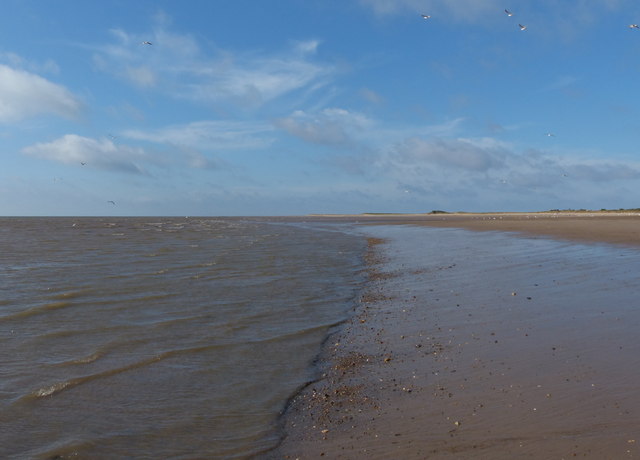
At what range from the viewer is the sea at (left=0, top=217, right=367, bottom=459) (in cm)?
488

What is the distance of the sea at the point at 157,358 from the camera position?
16.0 feet

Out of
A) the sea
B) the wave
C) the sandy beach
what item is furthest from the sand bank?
the wave

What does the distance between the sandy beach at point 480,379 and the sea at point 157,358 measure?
1.74ft

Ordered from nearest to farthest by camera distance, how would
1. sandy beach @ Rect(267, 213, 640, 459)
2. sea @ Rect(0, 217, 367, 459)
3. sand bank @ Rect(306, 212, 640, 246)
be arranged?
1. sandy beach @ Rect(267, 213, 640, 459)
2. sea @ Rect(0, 217, 367, 459)
3. sand bank @ Rect(306, 212, 640, 246)

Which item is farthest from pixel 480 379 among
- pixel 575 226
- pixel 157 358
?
pixel 575 226

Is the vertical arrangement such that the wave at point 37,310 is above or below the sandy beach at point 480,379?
below

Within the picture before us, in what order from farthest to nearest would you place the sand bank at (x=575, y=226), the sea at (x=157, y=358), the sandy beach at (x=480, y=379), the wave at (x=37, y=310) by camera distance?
the sand bank at (x=575, y=226), the wave at (x=37, y=310), the sea at (x=157, y=358), the sandy beach at (x=480, y=379)

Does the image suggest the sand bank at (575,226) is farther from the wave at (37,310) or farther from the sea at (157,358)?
the wave at (37,310)

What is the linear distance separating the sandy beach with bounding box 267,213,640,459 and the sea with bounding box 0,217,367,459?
53 cm

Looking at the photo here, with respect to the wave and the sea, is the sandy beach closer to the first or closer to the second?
the sea

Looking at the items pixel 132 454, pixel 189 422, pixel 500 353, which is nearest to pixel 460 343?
pixel 500 353

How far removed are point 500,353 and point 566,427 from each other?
92.3 inches

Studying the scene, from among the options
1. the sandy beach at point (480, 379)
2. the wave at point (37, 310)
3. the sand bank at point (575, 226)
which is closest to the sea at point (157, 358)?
the wave at point (37, 310)

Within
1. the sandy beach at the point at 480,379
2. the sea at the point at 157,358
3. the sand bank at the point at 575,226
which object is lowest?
the sea at the point at 157,358
